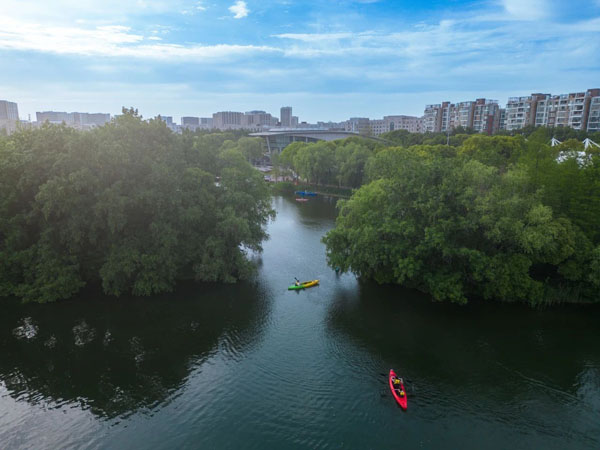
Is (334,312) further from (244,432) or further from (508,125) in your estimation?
(508,125)

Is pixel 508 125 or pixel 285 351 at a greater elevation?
pixel 508 125

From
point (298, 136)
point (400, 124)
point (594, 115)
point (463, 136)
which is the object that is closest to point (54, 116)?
point (298, 136)

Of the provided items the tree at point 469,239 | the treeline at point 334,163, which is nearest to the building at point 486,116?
the treeline at point 334,163

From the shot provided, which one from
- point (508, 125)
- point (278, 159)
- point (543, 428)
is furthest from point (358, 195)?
point (508, 125)

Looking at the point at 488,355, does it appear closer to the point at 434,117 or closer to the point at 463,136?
the point at 463,136

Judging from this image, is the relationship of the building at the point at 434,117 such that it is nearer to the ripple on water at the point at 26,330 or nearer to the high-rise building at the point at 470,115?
the high-rise building at the point at 470,115

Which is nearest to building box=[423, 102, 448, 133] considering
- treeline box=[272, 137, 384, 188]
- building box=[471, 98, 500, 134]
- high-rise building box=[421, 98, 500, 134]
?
high-rise building box=[421, 98, 500, 134]

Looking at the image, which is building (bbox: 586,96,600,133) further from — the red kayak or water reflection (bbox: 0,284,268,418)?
the red kayak

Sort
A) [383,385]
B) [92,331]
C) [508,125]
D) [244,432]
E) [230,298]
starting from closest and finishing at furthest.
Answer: [244,432]
[383,385]
[92,331]
[230,298]
[508,125]
